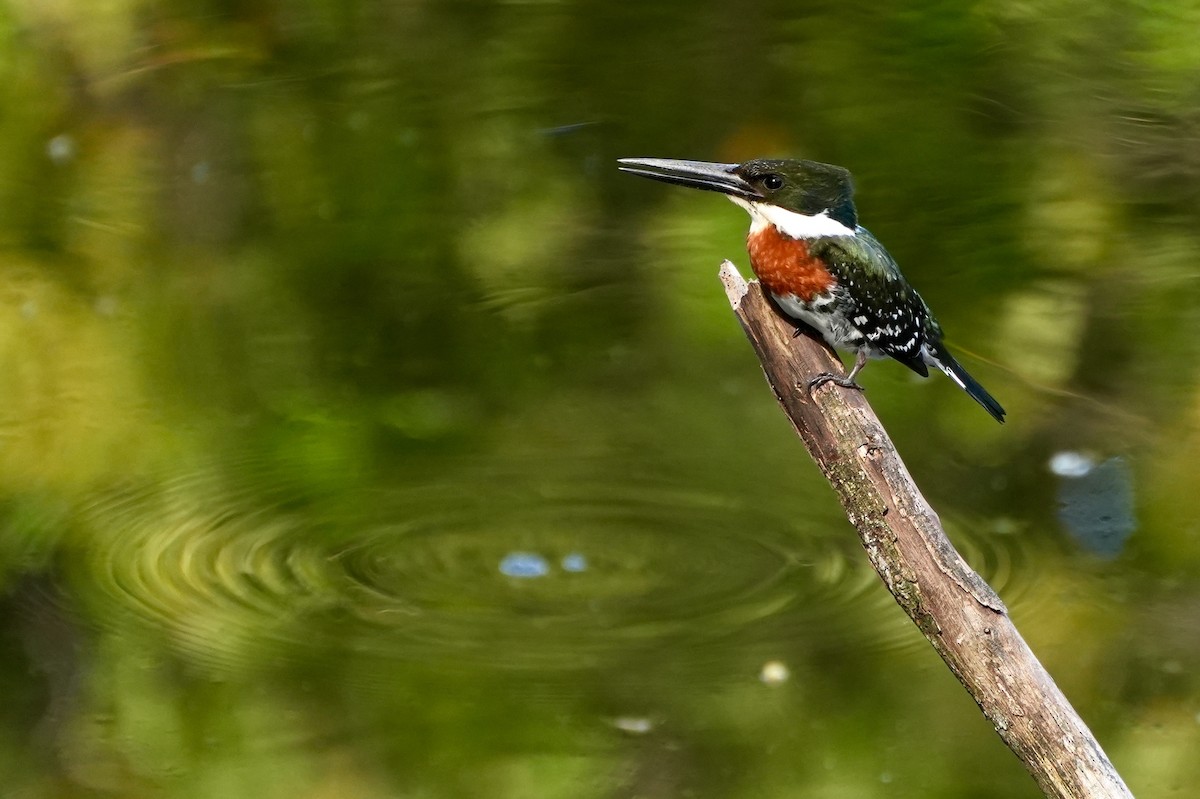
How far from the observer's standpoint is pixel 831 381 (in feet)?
6.63

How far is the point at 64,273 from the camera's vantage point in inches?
157

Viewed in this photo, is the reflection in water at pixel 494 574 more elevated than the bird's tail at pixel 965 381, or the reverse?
the bird's tail at pixel 965 381

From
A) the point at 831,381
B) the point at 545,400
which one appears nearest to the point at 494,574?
the point at 545,400

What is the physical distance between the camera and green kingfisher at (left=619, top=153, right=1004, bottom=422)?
228 centimetres

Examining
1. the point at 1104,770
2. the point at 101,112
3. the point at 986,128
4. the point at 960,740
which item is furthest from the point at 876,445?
the point at 101,112

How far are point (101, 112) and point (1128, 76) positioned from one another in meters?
2.85

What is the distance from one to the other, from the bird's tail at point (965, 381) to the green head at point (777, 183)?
0.32m

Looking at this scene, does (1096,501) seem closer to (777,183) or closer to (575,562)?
(575,562)

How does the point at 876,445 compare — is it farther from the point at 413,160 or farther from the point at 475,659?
the point at 413,160

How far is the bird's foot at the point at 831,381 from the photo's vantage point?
201cm

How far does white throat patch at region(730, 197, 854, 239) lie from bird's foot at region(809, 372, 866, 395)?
0.36 meters

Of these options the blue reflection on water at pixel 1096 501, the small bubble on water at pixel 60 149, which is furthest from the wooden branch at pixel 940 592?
the small bubble on water at pixel 60 149

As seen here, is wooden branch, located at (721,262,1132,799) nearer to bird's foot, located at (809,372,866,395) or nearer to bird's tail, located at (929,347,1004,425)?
bird's foot, located at (809,372,866,395)

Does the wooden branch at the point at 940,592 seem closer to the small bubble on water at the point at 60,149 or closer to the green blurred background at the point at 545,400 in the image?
the green blurred background at the point at 545,400
